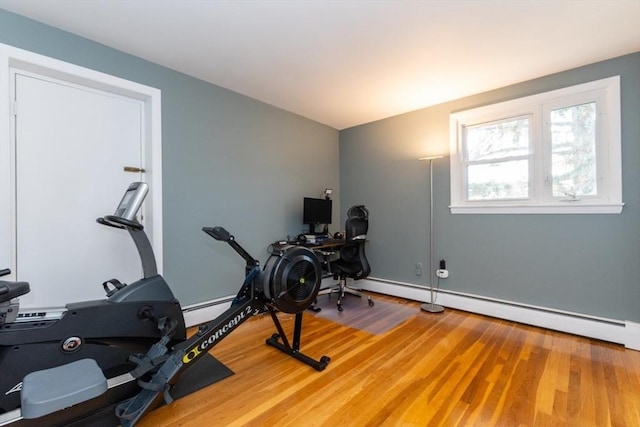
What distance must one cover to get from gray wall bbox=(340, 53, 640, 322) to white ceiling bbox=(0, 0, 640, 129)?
0.56 meters

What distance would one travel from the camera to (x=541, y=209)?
2867 mm

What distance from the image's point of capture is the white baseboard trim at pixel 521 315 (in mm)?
2465

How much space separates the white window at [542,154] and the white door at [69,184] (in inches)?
144

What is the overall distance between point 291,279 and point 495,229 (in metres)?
2.54

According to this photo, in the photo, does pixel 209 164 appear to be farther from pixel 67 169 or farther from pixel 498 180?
pixel 498 180

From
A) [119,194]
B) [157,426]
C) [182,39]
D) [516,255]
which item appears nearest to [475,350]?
[516,255]

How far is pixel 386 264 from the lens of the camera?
4086 mm

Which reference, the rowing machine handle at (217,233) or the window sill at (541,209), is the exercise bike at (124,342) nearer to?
the rowing machine handle at (217,233)

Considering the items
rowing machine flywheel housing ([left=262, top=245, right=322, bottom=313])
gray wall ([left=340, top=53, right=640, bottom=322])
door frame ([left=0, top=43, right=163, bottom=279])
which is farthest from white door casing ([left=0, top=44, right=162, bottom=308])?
gray wall ([left=340, top=53, right=640, bottom=322])

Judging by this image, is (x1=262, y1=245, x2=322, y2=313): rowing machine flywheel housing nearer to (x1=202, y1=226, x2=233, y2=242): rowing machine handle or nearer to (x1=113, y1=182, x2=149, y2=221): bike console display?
(x1=202, y1=226, x2=233, y2=242): rowing machine handle

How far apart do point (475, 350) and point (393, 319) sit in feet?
2.89

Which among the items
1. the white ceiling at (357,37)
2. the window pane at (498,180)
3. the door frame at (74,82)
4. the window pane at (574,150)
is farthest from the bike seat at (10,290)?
the window pane at (574,150)

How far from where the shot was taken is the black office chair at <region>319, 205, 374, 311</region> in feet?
11.4

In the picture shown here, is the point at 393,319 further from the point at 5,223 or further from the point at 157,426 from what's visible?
the point at 5,223
